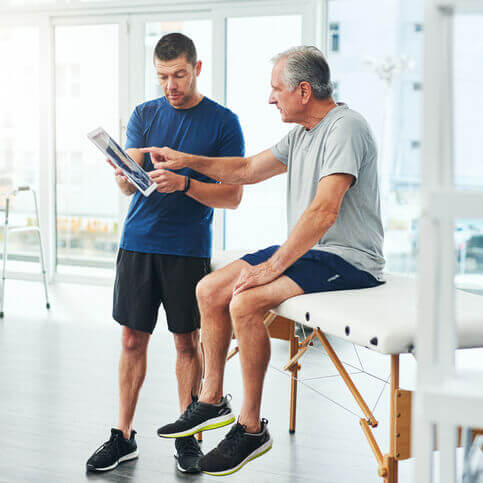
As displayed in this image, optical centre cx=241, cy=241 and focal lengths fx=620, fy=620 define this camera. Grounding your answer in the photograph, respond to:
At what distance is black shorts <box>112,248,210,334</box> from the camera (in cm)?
202

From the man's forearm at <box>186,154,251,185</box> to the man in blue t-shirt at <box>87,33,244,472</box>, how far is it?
0.10ft

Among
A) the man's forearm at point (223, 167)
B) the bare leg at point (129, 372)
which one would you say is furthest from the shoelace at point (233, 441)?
the man's forearm at point (223, 167)

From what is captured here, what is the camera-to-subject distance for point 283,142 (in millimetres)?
2051

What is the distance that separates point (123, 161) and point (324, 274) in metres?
0.69

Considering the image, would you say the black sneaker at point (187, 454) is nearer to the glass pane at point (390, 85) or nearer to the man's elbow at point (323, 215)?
the man's elbow at point (323, 215)

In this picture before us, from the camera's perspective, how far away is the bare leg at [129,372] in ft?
6.86

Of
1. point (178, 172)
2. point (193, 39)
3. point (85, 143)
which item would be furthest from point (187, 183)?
point (85, 143)

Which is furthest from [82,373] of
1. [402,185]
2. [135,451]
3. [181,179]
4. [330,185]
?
[402,185]

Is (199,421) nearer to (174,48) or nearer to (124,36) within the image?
(174,48)

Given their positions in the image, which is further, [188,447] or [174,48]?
[188,447]

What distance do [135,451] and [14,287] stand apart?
3.48 metres

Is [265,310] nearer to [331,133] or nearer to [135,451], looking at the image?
[331,133]

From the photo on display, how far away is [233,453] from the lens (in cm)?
165

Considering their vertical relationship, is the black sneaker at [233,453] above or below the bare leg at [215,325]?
below
